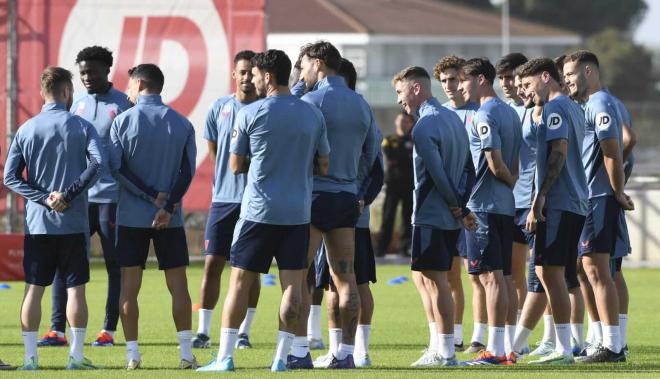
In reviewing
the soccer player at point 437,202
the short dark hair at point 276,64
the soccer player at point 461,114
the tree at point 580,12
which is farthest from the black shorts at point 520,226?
the tree at point 580,12

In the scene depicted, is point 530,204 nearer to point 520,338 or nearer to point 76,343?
point 520,338

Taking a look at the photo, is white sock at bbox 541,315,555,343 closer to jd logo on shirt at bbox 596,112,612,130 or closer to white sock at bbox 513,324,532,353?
white sock at bbox 513,324,532,353

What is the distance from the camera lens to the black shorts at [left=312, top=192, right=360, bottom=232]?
11.0m

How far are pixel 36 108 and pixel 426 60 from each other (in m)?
70.1

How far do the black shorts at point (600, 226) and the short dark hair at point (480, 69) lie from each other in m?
1.29

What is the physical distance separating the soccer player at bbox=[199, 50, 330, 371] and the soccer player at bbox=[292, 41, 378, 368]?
0.40 meters

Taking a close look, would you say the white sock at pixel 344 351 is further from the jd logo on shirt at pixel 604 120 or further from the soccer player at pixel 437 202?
the jd logo on shirt at pixel 604 120

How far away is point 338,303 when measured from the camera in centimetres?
1181

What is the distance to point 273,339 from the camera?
1395 centimetres

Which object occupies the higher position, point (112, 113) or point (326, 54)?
point (326, 54)

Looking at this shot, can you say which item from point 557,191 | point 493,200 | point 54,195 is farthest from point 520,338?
point 54,195

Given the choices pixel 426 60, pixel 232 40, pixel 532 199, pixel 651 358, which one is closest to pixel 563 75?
pixel 532 199

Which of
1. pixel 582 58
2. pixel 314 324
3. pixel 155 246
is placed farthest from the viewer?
pixel 314 324

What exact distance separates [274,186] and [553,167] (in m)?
2.31
